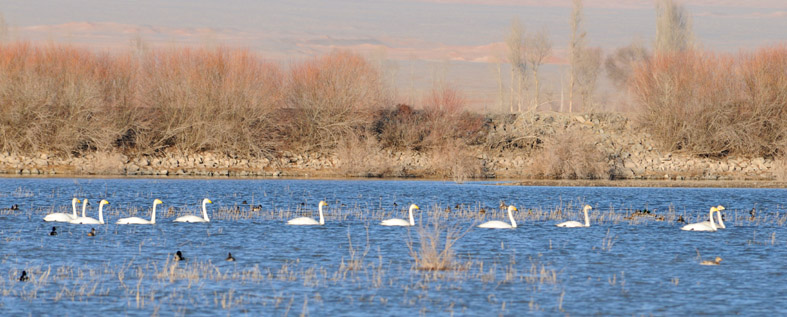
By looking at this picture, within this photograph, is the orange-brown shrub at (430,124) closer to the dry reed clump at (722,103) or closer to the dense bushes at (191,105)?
the dense bushes at (191,105)

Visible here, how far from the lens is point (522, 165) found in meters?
68.4

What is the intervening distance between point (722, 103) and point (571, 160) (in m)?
16.6

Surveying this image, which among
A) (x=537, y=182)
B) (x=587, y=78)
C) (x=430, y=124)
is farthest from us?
(x=587, y=78)

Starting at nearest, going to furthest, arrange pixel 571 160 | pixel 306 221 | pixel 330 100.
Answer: pixel 306 221 < pixel 571 160 < pixel 330 100

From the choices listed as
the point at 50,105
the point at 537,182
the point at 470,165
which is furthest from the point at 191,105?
the point at 537,182

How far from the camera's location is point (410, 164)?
6969 centimetres

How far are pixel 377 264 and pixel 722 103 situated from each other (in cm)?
5444

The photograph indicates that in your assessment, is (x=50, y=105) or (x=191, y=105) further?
(x=191, y=105)

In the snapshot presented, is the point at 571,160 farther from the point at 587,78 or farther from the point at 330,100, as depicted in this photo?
the point at 587,78

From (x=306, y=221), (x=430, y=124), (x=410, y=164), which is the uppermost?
(x=430, y=124)

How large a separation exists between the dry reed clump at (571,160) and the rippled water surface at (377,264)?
67.2ft

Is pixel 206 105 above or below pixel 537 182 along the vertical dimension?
above

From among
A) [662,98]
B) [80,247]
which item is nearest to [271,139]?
[662,98]

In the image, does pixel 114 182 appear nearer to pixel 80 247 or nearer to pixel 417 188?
pixel 417 188
